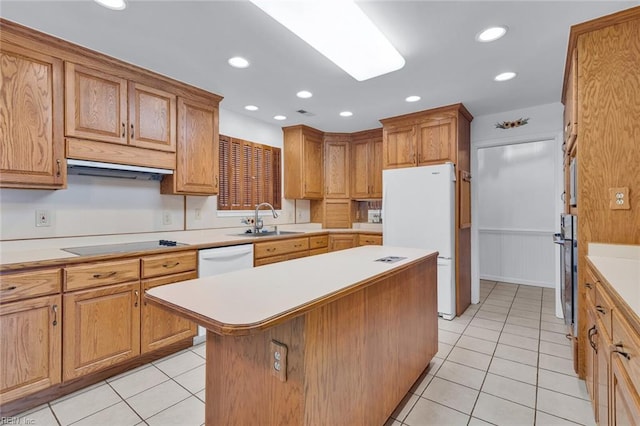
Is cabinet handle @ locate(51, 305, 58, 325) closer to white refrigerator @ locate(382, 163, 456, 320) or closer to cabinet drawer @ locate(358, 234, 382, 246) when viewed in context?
white refrigerator @ locate(382, 163, 456, 320)

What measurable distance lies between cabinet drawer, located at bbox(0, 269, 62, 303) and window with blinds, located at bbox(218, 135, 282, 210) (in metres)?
1.83

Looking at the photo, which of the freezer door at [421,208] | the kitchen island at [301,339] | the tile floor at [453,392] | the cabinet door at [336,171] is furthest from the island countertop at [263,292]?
the cabinet door at [336,171]

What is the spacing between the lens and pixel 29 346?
1738mm

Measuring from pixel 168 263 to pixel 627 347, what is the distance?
102 inches

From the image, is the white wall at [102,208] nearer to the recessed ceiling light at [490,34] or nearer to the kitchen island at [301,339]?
the kitchen island at [301,339]

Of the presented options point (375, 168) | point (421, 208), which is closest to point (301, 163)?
point (375, 168)

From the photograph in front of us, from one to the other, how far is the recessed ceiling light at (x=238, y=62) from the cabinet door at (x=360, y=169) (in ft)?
8.16

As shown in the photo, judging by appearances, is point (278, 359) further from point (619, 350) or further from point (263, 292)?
point (619, 350)

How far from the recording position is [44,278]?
1779mm

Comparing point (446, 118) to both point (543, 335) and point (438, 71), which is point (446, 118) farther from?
point (543, 335)

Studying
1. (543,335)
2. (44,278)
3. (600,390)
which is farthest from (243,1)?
(543,335)

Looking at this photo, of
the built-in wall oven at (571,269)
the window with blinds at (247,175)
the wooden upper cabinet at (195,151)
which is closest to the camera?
the built-in wall oven at (571,269)

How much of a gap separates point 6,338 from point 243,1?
2.30 metres

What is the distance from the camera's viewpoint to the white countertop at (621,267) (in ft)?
3.29
